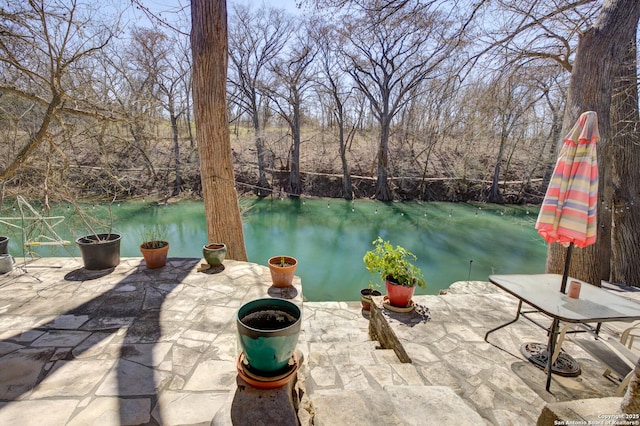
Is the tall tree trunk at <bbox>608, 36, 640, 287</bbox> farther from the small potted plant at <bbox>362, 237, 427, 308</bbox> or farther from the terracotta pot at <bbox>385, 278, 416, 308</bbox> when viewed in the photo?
the terracotta pot at <bbox>385, 278, 416, 308</bbox>

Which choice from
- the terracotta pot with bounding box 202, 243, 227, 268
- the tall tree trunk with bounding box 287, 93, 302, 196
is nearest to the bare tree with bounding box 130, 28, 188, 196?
the tall tree trunk with bounding box 287, 93, 302, 196

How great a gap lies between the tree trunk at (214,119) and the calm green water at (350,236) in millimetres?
2109

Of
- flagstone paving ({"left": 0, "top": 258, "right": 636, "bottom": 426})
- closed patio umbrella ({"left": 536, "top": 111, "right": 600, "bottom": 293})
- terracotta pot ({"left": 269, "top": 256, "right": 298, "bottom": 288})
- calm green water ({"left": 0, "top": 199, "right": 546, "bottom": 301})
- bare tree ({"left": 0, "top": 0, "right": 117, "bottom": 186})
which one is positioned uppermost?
bare tree ({"left": 0, "top": 0, "right": 117, "bottom": 186})

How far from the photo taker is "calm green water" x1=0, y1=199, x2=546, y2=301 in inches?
272

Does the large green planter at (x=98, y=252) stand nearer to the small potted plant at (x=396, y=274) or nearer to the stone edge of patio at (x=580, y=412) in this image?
the small potted plant at (x=396, y=274)

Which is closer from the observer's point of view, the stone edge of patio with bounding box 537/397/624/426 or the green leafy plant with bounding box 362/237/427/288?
the stone edge of patio with bounding box 537/397/624/426

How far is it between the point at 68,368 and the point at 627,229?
731 centimetres

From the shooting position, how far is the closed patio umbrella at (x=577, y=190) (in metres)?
2.13

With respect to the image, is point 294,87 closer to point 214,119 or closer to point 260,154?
point 260,154

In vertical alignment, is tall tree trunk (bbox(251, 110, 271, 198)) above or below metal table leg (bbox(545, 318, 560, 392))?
above

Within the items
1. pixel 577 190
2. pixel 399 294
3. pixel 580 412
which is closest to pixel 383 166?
pixel 399 294

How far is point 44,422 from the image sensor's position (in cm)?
157

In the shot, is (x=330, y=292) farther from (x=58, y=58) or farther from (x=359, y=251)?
(x=58, y=58)

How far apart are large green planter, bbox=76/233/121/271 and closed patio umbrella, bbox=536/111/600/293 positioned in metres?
4.58
